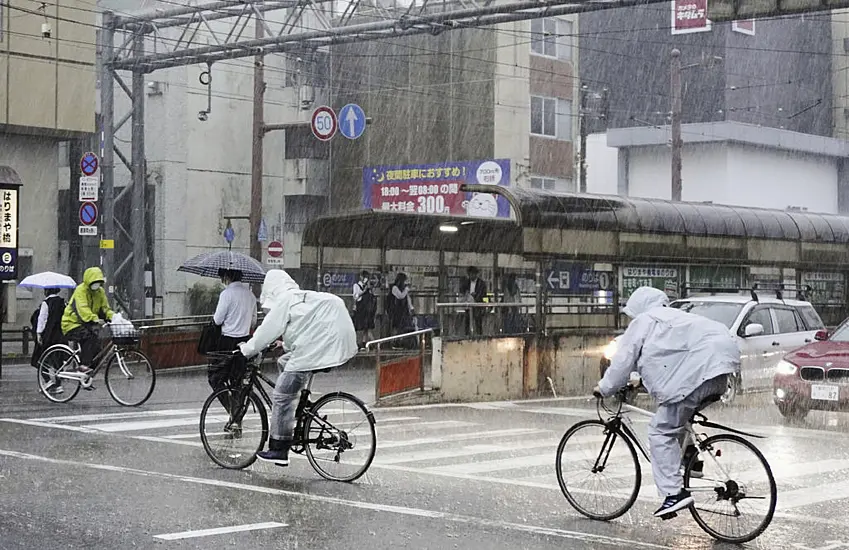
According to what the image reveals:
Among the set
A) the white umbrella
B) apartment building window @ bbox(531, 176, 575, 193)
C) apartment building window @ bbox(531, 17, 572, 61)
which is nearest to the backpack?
the white umbrella

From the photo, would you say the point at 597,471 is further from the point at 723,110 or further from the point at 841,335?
the point at 723,110

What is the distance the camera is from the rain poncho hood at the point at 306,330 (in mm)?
10609

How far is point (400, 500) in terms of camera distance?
9.91 m

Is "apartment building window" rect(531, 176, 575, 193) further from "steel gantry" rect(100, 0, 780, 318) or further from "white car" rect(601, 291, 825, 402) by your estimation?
"white car" rect(601, 291, 825, 402)

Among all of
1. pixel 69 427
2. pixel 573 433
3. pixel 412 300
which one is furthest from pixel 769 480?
pixel 412 300

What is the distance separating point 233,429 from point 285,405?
879 mm

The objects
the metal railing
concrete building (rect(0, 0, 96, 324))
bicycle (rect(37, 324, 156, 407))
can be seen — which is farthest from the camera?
concrete building (rect(0, 0, 96, 324))

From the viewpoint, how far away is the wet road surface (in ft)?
27.4

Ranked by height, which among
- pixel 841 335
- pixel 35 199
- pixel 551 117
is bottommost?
pixel 841 335

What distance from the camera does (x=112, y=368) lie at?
17.3 metres

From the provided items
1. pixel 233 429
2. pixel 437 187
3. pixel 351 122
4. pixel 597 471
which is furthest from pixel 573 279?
pixel 437 187

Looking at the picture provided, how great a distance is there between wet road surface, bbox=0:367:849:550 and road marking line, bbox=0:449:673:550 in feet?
0.06

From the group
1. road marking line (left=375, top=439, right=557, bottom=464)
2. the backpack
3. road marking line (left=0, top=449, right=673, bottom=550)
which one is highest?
the backpack

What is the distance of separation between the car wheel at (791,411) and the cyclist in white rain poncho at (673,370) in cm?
841
